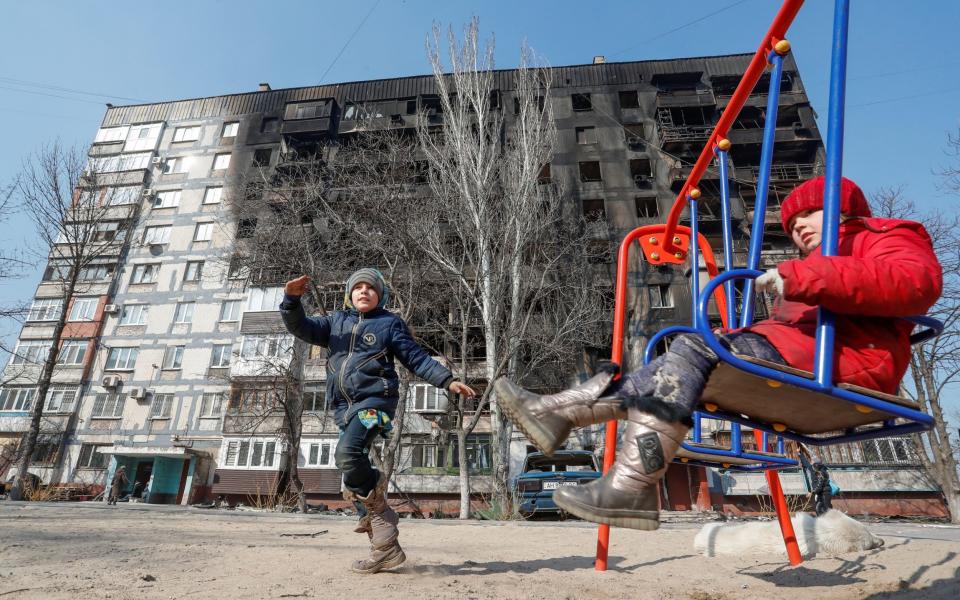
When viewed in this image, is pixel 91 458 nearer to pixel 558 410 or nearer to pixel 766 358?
pixel 558 410

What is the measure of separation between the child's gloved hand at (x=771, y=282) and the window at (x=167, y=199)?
34870 millimetres

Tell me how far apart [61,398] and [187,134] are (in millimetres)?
17559

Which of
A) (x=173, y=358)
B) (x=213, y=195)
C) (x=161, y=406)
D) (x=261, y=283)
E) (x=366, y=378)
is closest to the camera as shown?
(x=366, y=378)

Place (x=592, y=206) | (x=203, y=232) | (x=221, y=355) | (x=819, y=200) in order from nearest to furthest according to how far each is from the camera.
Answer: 1. (x=819, y=200)
2. (x=221, y=355)
3. (x=592, y=206)
4. (x=203, y=232)

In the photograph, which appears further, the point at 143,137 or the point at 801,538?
the point at 143,137

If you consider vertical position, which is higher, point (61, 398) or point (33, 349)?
point (33, 349)

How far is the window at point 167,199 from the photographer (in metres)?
30.1

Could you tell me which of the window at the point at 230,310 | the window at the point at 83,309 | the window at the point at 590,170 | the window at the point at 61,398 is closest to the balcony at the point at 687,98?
the window at the point at 590,170

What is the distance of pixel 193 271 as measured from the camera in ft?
91.2

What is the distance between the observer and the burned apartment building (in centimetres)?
2127

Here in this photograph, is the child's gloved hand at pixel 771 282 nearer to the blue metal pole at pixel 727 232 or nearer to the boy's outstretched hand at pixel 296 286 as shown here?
the blue metal pole at pixel 727 232

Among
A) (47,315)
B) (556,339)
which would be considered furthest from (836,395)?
(47,315)

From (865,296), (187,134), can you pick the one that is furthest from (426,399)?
(187,134)

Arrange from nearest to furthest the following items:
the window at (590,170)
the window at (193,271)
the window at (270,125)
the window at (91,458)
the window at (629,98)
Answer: the window at (91,458) < the window at (590,170) < the window at (193,271) < the window at (629,98) < the window at (270,125)
